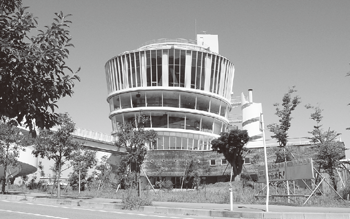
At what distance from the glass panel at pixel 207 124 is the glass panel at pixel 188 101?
3.02 metres

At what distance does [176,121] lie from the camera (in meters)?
56.0

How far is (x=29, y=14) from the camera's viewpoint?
18.2 feet

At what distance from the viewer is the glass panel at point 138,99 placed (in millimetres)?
55750

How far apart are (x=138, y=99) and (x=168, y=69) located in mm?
6893

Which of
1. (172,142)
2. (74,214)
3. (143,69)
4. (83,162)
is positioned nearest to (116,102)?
(143,69)

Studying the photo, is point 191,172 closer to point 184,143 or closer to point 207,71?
point 184,143

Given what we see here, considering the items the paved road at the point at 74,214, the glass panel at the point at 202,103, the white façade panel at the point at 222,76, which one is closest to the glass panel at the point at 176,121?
the glass panel at the point at 202,103

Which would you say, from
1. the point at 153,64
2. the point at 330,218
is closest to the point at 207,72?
the point at 153,64

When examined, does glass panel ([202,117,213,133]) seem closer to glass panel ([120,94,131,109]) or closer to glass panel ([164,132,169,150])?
glass panel ([164,132,169,150])

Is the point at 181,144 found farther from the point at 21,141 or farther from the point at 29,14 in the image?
the point at 29,14

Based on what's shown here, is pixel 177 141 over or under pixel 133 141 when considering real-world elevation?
over

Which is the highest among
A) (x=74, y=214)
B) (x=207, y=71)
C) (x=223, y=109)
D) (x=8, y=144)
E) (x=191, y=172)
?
(x=207, y=71)

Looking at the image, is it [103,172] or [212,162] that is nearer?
[103,172]

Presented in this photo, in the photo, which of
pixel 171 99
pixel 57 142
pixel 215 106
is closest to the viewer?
pixel 57 142
